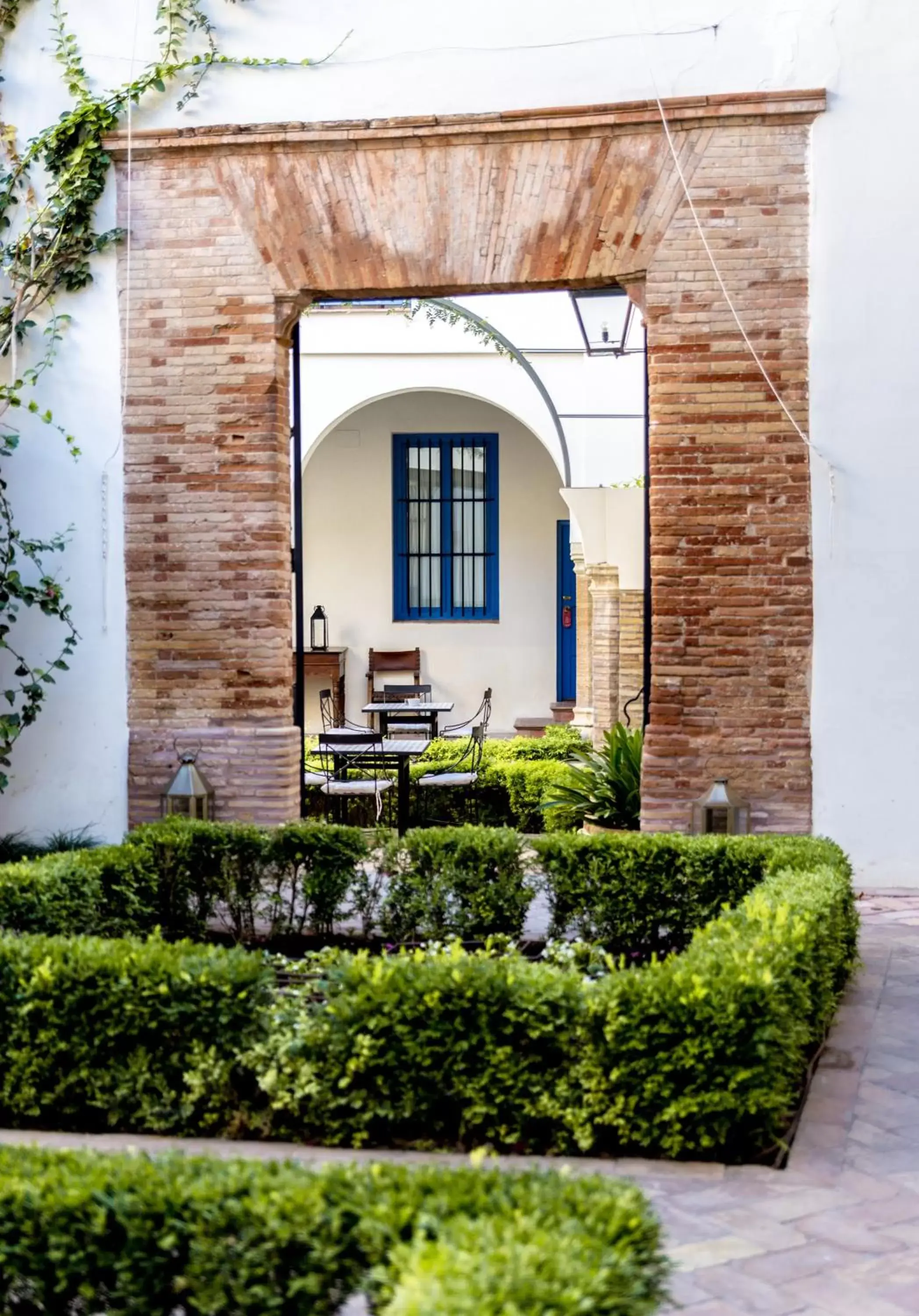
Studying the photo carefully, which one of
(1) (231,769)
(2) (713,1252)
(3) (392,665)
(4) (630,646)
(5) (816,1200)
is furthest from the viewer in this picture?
(3) (392,665)

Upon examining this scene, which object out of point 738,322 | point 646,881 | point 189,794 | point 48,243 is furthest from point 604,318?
point 646,881

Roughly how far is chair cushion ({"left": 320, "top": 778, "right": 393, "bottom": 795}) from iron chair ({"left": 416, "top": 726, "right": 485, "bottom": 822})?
17.0 inches

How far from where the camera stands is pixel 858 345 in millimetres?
7273

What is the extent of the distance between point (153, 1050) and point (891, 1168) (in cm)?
199

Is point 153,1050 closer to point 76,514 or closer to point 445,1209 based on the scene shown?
point 445,1209

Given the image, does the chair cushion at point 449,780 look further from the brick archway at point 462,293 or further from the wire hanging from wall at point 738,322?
the wire hanging from wall at point 738,322

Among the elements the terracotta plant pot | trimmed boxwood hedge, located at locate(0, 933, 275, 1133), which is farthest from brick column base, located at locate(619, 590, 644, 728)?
trimmed boxwood hedge, located at locate(0, 933, 275, 1133)

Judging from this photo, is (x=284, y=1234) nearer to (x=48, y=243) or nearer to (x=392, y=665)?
(x=48, y=243)

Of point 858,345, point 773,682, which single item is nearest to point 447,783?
point 773,682

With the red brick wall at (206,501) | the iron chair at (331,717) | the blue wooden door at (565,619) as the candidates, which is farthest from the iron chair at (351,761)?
the blue wooden door at (565,619)

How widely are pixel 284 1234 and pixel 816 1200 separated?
5.44 feet

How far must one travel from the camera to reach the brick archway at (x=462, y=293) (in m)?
7.30

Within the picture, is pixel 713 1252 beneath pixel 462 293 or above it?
beneath

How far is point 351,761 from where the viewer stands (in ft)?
33.9
